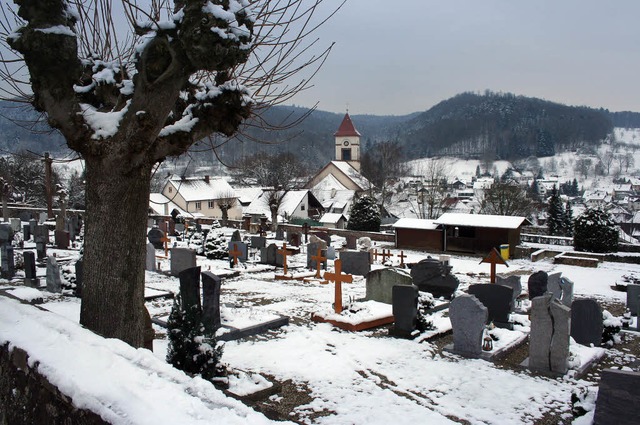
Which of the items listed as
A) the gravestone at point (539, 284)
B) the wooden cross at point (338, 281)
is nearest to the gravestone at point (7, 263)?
the wooden cross at point (338, 281)

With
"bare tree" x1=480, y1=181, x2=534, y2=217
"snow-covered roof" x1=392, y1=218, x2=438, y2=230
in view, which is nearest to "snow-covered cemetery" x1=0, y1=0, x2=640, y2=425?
"snow-covered roof" x1=392, y1=218, x2=438, y2=230

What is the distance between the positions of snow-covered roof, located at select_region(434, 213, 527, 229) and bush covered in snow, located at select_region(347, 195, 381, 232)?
6525mm

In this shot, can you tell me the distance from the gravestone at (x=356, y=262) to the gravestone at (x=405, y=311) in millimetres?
7456

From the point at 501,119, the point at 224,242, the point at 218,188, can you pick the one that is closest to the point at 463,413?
the point at 224,242

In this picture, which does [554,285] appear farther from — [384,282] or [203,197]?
[203,197]

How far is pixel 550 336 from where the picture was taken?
25.7 ft

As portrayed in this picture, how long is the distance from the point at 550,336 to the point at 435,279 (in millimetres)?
5310

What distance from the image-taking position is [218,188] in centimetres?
5309

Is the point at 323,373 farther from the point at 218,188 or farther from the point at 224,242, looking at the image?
the point at 218,188

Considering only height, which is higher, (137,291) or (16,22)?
(16,22)

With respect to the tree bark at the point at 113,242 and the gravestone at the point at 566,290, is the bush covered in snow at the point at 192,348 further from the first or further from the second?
the gravestone at the point at 566,290

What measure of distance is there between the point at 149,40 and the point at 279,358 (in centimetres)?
503

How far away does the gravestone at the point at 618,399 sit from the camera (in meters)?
5.20

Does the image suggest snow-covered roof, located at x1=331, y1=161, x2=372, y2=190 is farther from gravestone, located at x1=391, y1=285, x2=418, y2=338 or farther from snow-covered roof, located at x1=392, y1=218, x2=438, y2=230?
gravestone, located at x1=391, y1=285, x2=418, y2=338
